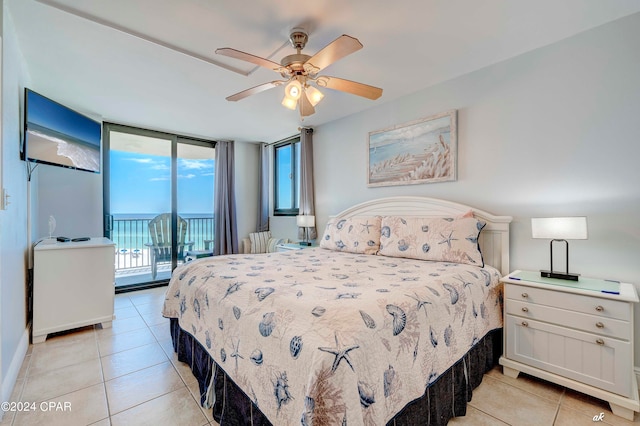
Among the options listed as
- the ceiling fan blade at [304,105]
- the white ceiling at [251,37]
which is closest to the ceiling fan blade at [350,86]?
the ceiling fan blade at [304,105]

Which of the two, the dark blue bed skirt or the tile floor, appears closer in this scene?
the dark blue bed skirt

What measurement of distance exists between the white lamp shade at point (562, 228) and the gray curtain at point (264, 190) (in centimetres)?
425

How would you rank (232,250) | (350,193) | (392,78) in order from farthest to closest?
1. (232,250)
2. (350,193)
3. (392,78)

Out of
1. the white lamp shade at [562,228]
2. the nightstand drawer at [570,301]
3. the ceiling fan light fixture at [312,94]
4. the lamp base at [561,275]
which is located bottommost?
the nightstand drawer at [570,301]

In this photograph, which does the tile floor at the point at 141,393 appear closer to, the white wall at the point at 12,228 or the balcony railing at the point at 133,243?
the white wall at the point at 12,228

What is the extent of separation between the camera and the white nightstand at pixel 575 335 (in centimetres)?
160

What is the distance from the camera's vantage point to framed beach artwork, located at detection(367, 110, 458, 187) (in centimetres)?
281

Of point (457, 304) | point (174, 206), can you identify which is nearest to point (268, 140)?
point (174, 206)

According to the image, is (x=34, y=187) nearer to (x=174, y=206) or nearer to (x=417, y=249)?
(x=174, y=206)

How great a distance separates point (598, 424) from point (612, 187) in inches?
60.2

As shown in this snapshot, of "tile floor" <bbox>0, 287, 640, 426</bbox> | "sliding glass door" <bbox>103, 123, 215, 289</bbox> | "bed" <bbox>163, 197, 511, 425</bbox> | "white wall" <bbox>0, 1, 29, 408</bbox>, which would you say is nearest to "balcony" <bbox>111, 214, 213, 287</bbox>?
"sliding glass door" <bbox>103, 123, 215, 289</bbox>

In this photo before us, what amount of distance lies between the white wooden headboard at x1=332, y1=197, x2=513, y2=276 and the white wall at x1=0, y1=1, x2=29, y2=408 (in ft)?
10.2

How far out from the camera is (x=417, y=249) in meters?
2.52

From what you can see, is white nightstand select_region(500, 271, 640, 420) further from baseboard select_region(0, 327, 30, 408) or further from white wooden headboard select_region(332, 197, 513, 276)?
baseboard select_region(0, 327, 30, 408)
